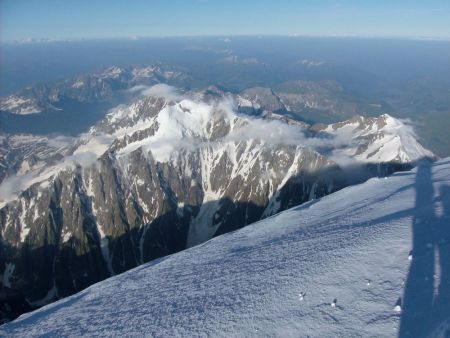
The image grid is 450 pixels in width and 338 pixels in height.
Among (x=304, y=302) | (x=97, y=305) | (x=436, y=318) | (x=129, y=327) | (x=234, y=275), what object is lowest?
(x=97, y=305)

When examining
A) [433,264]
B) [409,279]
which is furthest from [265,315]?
[433,264]

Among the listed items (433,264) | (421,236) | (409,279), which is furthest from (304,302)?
(421,236)

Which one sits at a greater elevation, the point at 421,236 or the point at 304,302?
the point at 421,236

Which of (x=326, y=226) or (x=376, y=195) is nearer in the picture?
(x=326, y=226)

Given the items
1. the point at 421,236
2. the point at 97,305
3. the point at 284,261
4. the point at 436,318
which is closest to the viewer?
the point at 436,318

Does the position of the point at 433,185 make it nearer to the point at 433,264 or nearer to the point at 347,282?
the point at 433,264

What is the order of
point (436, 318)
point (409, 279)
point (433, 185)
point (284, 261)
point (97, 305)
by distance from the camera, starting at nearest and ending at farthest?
point (436, 318) < point (409, 279) < point (284, 261) < point (97, 305) < point (433, 185)

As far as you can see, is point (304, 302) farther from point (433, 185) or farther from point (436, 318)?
point (433, 185)
